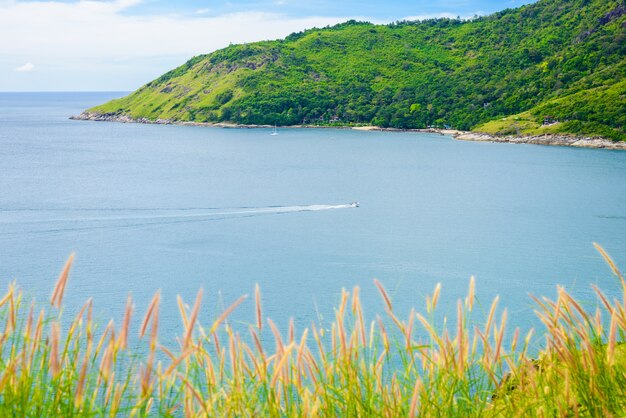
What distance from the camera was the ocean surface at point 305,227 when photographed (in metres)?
31.1

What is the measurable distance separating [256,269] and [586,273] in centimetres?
1784

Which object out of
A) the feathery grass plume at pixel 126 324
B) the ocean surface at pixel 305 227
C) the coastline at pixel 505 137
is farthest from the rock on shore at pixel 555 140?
the feathery grass plume at pixel 126 324

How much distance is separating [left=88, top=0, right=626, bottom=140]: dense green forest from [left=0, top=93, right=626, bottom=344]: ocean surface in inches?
1046

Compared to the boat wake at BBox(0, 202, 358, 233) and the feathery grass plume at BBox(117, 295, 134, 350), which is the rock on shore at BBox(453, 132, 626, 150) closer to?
the boat wake at BBox(0, 202, 358, 233)

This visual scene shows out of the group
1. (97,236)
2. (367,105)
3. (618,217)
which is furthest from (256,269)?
(367,105)

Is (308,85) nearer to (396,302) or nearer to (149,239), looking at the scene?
(149,239)

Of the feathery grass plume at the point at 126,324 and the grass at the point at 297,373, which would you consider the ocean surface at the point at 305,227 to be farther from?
the feathery grass plume at the point at 126,324

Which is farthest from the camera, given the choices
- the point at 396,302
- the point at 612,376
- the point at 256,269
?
the point at 256,269

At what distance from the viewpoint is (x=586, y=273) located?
34562 millimetres

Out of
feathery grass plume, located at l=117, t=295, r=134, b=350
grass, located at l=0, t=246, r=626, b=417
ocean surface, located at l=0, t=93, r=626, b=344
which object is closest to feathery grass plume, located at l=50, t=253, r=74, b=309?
grass, located at l=0, t=246, r=626, b=417

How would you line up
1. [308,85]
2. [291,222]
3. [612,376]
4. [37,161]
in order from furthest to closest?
[308,85]
[37,161]
[291,222]
[612,376]

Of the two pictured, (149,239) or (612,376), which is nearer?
(612,376)

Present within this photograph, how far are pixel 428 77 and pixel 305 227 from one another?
108286 millimetres

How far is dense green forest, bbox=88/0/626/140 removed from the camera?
10819 centimetres
